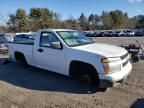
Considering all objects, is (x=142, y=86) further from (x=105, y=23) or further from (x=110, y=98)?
(x=105, y=23)

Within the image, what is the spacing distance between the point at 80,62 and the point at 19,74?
2942 mm

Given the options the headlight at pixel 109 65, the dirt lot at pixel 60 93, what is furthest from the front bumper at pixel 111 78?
the dirt lot at pixel 60 93

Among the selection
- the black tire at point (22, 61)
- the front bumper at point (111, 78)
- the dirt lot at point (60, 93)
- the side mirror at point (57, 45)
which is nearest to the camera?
the dirt lot at point (60, 93)

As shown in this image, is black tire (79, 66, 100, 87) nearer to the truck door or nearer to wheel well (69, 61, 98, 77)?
wheel well (69, 61, 98, 77)

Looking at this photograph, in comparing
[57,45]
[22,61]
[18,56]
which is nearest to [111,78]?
[57,45]

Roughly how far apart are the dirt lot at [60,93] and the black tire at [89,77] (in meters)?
0.23

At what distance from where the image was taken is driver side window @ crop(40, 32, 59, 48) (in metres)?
6.94

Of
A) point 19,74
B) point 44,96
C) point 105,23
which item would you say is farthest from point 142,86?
point 105,23

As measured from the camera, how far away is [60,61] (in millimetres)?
6566

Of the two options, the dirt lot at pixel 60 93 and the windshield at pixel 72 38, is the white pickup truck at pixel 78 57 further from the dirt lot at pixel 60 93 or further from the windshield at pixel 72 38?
the dirt lot at pixel 60 93

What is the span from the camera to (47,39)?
23.7ft

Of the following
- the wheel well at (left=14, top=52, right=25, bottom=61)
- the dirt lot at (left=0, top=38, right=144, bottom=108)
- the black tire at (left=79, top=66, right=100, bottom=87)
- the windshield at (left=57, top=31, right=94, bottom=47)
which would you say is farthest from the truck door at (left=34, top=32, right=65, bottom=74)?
the wheel well at (left=14, top=52, right=25, bottom=61)

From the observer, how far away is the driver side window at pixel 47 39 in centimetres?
694

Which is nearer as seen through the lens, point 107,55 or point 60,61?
point 107,55
